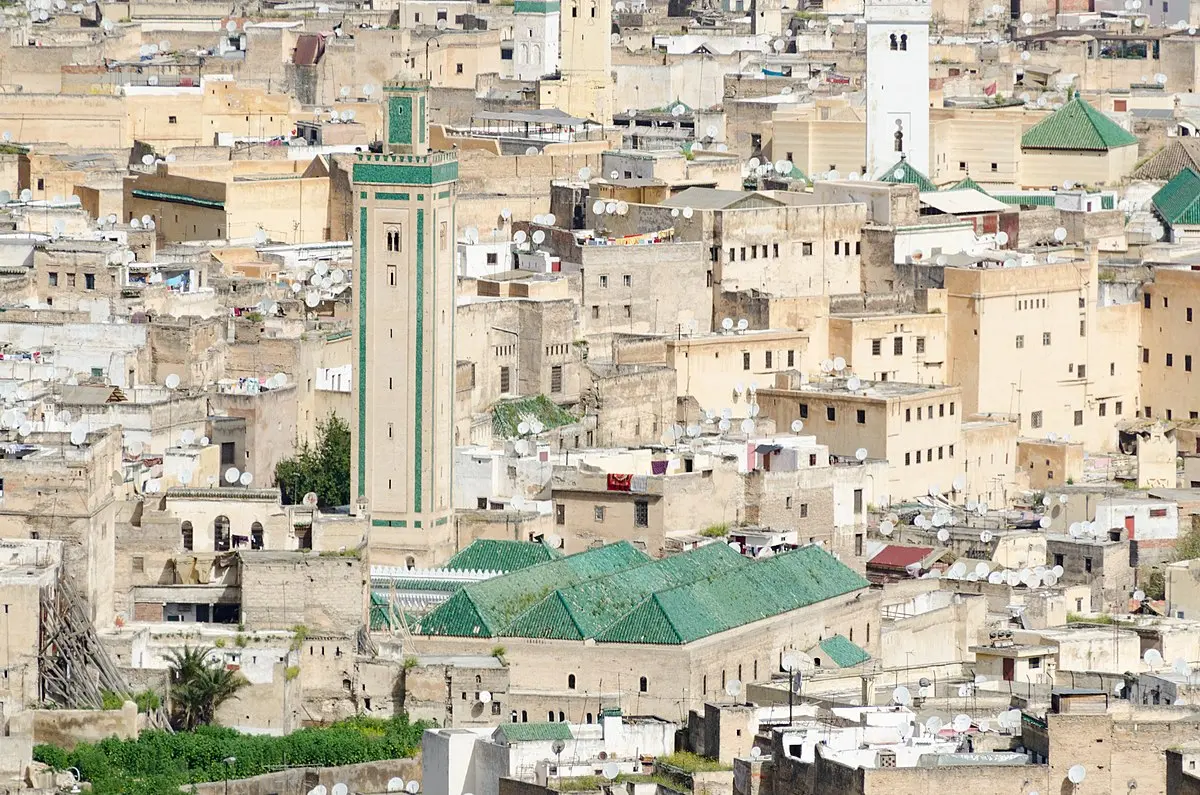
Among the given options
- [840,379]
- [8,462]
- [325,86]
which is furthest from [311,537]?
[325,86]

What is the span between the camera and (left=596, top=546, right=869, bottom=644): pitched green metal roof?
57000 mm

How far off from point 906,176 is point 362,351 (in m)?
21.5

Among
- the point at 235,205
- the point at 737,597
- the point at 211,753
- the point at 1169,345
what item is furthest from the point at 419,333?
the point at 1169,345

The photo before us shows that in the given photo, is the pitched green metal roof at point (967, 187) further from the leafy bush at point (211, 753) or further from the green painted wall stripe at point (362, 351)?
the leafy bush at point (211, 753)

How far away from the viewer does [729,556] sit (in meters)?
60.3

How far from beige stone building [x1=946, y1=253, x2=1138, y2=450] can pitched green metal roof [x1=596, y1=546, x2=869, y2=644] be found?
12.7m

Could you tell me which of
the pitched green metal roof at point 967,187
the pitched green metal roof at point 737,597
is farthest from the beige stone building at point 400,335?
the pitched green metal roof at point 967,187

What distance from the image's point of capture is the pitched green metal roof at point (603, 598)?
5716 centimetres

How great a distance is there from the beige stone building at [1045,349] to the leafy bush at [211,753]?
19577 mm

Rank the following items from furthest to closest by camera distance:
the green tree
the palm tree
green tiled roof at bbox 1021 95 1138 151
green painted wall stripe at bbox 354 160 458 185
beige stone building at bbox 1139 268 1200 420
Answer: green tiled roof at bbox 1021 95 1138 151 → beige stone building at bbox 1139 268 1200 420 → the green tree → green painted wall stripe at bbox 354 160 458 185 → the palm tree

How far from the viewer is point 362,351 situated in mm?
61781

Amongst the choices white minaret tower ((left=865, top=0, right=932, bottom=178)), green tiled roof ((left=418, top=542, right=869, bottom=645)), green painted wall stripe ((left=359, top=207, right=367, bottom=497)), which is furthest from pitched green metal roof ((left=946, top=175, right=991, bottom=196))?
green tiled roof ((left=418, top=542, right=869, bottom=645))

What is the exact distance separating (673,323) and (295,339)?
8011 millimetres

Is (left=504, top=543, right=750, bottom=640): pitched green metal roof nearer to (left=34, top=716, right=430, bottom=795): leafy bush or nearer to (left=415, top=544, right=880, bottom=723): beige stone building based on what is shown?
(left=415, top=544, right=880, bottom=723): beige stone building
